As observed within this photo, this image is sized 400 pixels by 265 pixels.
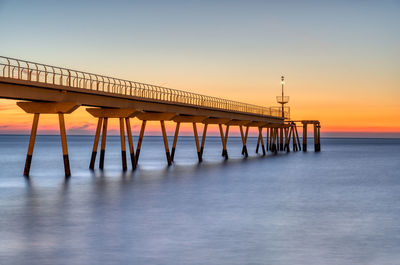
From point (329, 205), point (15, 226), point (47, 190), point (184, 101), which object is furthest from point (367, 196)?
point (184, 101)

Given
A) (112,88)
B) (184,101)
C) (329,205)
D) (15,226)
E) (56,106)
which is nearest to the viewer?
(15,226)

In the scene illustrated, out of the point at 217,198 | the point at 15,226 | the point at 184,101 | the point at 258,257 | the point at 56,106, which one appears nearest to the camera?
the point at 258,257

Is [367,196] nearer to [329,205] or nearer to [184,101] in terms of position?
[329,205]

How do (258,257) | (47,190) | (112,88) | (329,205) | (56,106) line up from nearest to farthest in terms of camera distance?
1. (258,257)
2. (329,205)
3. (47,190)
4. (56,106)
5. (112,88)

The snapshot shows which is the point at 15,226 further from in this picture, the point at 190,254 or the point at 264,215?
the point at 264,215

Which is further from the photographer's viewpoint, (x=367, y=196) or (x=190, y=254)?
(x=367, y=196)

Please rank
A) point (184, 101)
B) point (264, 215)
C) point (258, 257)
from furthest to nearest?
point (184, 101) < point (264, 215) < point (258, 257)

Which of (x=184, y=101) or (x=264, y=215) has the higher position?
(x=184, y=101)

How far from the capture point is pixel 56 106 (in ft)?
104

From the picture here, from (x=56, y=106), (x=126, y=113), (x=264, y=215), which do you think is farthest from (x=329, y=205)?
(x=126, y=113)

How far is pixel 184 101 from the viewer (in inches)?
1923

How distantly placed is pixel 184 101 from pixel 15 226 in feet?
103

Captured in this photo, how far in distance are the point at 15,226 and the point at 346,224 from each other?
35.5ft

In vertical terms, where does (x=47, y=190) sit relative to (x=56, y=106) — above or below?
below
